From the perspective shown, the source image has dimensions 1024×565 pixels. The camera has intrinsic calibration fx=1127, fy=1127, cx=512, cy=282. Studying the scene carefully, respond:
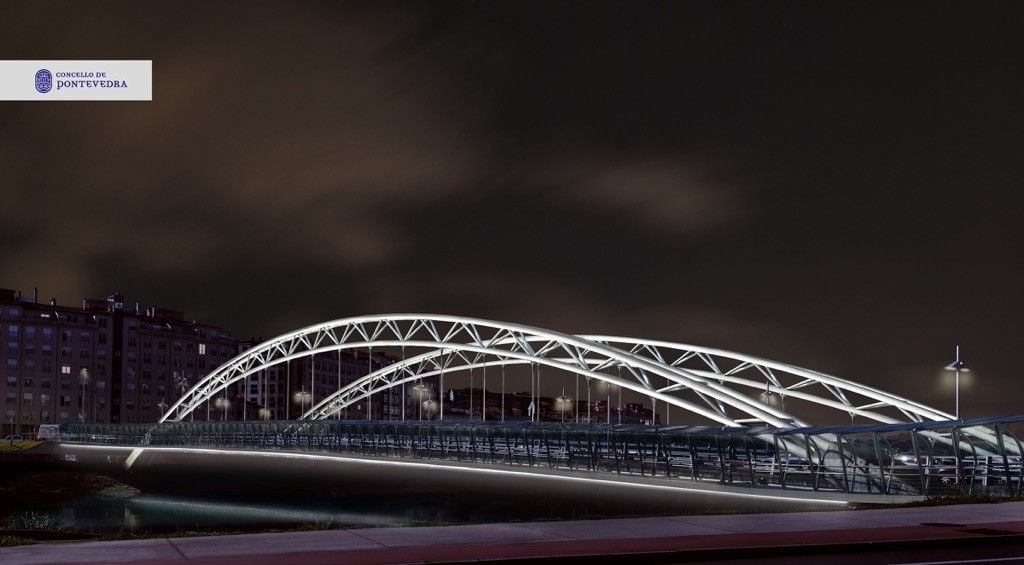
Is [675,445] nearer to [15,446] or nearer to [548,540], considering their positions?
[548,540]

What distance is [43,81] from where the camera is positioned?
106 ft

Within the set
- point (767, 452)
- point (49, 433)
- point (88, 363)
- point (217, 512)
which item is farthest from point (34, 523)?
point (88, 363)

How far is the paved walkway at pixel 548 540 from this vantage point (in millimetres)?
13281

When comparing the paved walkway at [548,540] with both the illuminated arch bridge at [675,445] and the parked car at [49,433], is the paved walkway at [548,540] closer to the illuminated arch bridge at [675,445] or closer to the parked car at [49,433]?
the illuminated arch bridge at [675,445]

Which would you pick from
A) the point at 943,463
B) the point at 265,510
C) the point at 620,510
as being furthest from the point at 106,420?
the point at 943,463

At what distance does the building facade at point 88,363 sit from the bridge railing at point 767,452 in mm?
116697

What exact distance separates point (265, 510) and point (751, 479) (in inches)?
1752

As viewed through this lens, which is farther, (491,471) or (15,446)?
(15,446)

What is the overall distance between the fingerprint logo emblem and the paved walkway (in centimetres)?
2057

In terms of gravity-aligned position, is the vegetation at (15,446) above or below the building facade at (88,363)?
below

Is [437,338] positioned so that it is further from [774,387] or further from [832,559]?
[832,559]

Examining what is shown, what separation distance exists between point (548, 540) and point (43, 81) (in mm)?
24148

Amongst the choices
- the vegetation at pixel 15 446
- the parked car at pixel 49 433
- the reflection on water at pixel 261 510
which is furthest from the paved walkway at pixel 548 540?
the parked car at pixel 49 433

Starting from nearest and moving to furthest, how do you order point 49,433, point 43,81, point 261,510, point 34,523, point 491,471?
point 43,81 → point 34,523 → point 491,471 → point 261,510 → point 49,433
